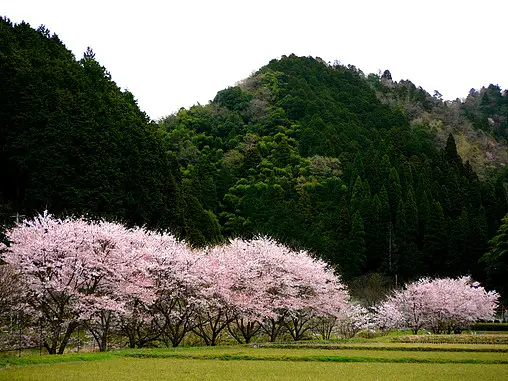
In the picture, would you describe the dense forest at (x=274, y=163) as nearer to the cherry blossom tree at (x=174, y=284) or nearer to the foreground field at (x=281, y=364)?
the cherry blossom tree at (x=174, y=284)

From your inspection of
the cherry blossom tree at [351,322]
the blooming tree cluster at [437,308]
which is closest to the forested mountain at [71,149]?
the cherry blossom tree at [351,322]

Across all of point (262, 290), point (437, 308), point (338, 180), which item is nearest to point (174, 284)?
point (262, 290)

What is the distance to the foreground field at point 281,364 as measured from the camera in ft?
47.8

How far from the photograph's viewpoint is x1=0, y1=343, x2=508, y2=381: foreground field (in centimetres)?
1457

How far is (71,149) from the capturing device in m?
33.8

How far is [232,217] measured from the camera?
5966 cm

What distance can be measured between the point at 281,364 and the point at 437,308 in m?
22.1

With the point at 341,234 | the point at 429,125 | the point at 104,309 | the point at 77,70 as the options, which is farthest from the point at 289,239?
the point at 429,125

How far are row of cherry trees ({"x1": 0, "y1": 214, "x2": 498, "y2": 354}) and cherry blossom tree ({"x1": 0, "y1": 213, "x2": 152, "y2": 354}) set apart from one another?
0.13 ft

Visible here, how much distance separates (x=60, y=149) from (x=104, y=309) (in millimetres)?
14001

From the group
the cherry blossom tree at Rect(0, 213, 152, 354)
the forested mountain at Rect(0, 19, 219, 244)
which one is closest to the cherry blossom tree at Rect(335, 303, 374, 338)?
the forested mountain at Rect(0, 19, 219, 244)

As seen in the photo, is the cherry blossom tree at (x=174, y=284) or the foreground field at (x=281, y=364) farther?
the cherry blossom tree at (x=174, y=284)

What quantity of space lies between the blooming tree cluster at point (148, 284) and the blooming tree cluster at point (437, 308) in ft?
27.0

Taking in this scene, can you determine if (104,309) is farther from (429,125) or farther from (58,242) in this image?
(429,125)
